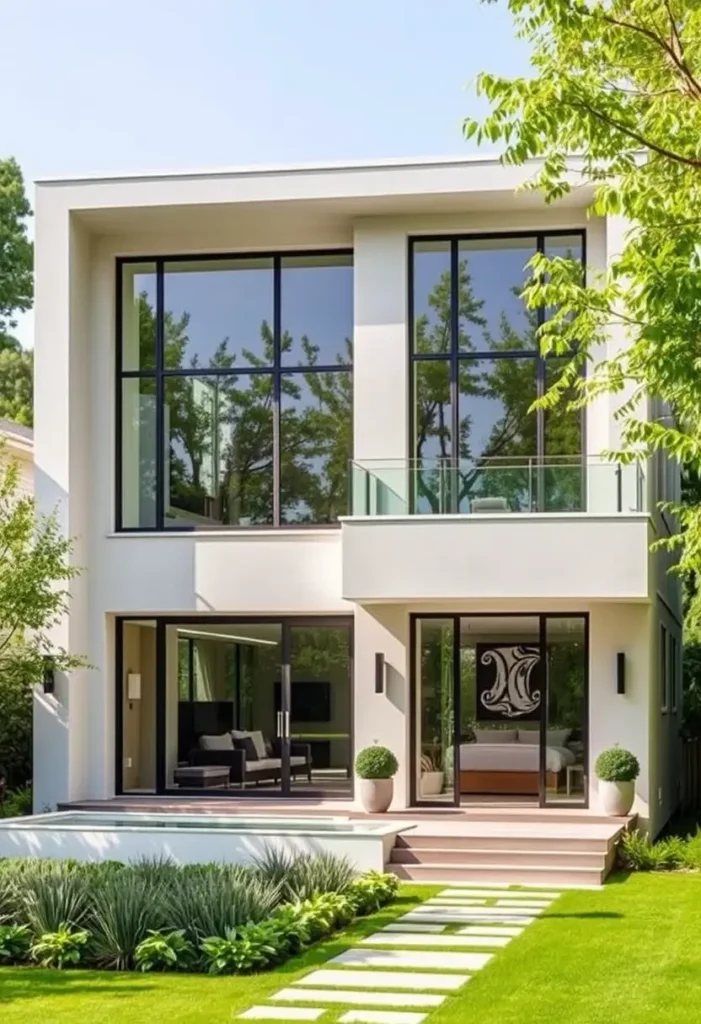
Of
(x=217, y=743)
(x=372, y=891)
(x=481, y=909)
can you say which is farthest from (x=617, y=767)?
(x=217, y=743)

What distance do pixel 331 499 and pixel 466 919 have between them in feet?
26.1

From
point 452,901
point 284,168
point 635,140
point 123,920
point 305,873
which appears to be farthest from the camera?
point 284,168

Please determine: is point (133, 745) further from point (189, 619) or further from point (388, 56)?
point (388, 56)

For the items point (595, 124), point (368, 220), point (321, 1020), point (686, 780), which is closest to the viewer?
point (321, 1020)

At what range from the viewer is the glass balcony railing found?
18.3 m

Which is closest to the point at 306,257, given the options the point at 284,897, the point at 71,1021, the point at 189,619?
the point at 189,619

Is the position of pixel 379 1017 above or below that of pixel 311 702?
below

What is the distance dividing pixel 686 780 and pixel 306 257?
36.6ft

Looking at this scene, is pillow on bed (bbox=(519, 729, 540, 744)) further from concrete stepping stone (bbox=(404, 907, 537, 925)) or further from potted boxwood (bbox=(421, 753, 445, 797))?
concrete stepping stone (bbox=(404, 907, 537, 925))

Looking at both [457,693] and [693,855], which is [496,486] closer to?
[457,693]

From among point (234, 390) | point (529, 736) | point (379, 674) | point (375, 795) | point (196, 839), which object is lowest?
point (196, 839)

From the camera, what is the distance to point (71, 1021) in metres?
9.38

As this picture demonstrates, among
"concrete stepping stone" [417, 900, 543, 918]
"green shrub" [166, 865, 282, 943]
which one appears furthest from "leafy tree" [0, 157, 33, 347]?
"green shrub" [166, 865, 282, 943]

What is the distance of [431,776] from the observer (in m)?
19.5
